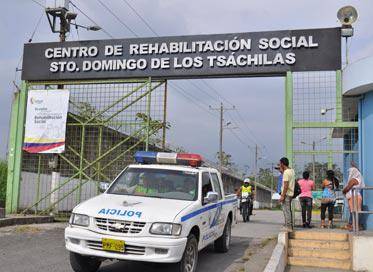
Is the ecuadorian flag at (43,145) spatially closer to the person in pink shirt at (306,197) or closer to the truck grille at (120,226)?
the person in pink shirt at (306,197)

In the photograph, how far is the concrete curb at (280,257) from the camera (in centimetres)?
747

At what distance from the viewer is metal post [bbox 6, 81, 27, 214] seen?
15688 millimetres

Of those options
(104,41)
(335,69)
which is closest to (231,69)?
(335,69)

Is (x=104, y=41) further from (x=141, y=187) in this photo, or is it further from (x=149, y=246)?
(x=149, y=246)

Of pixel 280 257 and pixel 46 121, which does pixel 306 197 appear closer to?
pixel 280 257

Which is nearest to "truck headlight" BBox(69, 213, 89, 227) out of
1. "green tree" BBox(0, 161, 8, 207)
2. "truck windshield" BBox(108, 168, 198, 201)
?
"truck windshield" BBox(108, 168, 198, 201)

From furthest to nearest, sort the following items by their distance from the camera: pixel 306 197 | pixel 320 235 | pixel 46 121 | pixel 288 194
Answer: pixel 46 121
pixel 306 197
pixel 288 194
pixel 320 235

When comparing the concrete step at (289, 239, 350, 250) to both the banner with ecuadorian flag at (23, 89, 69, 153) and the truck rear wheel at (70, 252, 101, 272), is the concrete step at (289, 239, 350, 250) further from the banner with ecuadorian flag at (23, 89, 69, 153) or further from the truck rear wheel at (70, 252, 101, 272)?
the banner with ecuadorian flag at (23, 89, 69, 153)

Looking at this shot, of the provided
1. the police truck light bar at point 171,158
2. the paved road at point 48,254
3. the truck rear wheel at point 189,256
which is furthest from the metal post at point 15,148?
the truck rear wheel at point 189,256

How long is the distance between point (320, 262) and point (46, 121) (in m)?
10.1

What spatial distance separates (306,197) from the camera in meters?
12.0

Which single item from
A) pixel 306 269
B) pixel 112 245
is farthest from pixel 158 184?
pixel 306 269

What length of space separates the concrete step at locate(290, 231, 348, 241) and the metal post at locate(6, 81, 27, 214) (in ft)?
31.8

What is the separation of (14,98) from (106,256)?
1120cm
